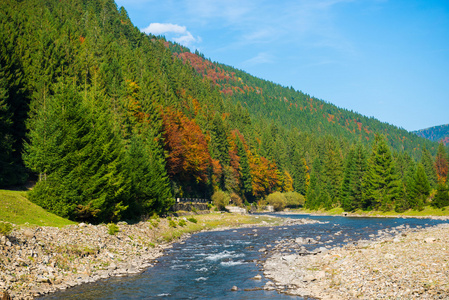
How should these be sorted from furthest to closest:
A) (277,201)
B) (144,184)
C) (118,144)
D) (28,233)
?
1. (277,201)
2. (144,184)
3. (118,144)
4. (28,233)

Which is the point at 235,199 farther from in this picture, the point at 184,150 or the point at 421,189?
the point at 421,189

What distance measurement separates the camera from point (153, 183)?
48375mm

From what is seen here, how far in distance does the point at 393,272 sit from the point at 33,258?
18.8 m

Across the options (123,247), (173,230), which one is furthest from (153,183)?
(123,247)

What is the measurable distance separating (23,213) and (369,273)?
24.9 meters

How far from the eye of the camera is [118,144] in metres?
39.1

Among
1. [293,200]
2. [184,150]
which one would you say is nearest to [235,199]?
[184,150]

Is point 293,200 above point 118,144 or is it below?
below

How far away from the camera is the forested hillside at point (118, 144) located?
3198 centimetres

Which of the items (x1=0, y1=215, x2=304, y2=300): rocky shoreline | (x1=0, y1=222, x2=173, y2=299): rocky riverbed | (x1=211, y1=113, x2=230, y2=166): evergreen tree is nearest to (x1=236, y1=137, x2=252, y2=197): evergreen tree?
(x1=211, y1=113, x2=230, y2=166): evergreen tree

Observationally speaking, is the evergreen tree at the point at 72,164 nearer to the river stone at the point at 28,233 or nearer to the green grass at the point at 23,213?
the green grass at the point at 23,213

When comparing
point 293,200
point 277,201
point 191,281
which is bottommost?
point 293,200

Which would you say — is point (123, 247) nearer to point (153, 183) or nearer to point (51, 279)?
point (51, 279)

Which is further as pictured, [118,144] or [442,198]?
[442,198]
